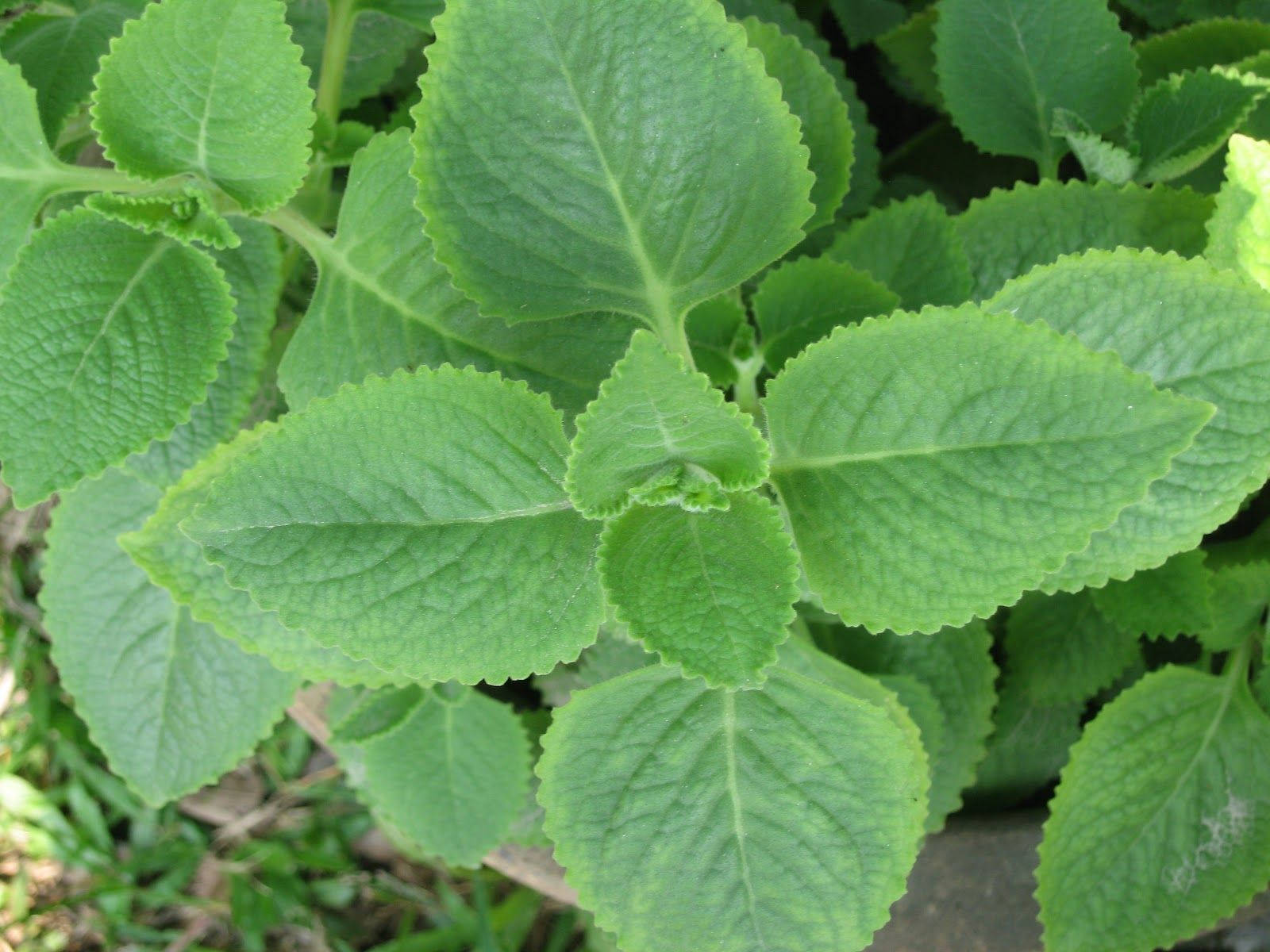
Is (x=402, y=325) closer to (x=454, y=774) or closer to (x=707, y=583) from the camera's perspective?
(x=707, y=583)

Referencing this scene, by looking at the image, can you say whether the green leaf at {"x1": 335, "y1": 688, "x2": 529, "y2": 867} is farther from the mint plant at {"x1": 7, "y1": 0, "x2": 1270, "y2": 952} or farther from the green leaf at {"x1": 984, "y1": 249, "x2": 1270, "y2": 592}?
the green leaf at {"x1": 984, "y1": 249, "x2": 1270, "y2": 592}

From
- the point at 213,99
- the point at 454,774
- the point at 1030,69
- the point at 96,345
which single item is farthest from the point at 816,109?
the point at 454,774

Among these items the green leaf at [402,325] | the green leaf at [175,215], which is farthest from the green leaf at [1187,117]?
the green leaf at [175,215]

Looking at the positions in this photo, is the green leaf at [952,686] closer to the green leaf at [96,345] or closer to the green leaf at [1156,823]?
the green leaf at [1156,823]

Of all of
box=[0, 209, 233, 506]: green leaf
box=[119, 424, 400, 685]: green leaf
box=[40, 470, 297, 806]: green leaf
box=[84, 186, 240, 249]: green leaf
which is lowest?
box=[40, 470, 297, 806]: green leaf

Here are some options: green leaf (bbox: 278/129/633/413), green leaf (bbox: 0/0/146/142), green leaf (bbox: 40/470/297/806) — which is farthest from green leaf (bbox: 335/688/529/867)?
green leaf (bbox: 0/0/146/142)

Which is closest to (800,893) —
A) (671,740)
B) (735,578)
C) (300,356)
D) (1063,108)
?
(671,740)
